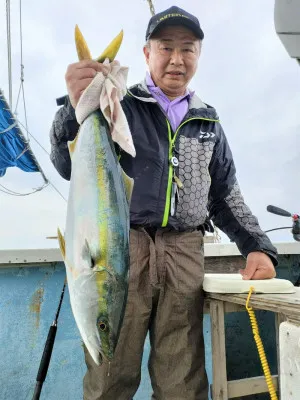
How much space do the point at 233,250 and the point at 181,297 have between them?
173 centimetres

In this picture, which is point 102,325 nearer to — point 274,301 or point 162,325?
point 162,325

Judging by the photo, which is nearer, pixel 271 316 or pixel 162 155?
pixel 162 155

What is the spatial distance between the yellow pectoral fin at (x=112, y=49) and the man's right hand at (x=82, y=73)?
0.07 m

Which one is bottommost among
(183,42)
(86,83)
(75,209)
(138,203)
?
(138,203)

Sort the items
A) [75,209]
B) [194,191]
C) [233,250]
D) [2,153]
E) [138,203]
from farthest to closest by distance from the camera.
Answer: [2,153]
[233,250]
[194,191]
[138,203]
[75,209]

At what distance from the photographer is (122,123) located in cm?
151

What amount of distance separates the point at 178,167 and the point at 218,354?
110cm

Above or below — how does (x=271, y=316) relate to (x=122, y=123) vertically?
below

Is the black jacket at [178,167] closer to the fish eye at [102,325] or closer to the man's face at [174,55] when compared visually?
the man's face at [174,55]

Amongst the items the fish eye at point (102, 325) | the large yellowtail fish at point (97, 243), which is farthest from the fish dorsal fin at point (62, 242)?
the fish eye at point (102, 325)

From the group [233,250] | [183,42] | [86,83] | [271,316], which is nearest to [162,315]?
[86,83]

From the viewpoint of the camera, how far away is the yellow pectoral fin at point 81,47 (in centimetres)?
148

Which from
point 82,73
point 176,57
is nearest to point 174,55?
point 176,57

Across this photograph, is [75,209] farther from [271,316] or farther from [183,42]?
[271,316]
